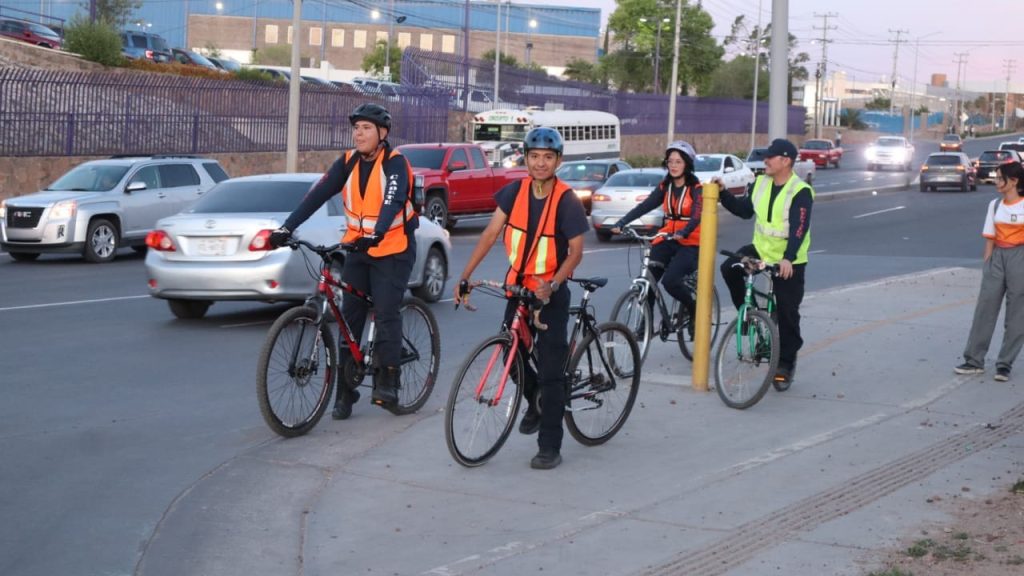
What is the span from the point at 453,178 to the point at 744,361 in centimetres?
1969

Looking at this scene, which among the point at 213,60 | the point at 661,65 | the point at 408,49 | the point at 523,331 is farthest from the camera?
the point at 661,65


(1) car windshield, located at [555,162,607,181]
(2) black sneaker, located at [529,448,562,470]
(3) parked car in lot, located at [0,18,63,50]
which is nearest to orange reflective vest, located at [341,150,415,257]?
(2) black sneaker, located at [529,448,562,470]

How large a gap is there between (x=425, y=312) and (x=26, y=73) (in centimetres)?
2263

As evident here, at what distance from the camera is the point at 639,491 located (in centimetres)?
724

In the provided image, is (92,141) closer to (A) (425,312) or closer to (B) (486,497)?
(A) (425,312)

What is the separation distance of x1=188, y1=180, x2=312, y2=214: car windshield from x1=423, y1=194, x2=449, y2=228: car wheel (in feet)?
43.1

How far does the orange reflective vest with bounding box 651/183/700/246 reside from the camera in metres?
10.9

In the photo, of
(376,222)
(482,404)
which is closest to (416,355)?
(376,222)

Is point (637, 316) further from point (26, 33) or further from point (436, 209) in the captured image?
point (26, 33)

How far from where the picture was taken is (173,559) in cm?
607

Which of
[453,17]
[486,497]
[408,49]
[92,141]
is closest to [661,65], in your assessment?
[453,17]

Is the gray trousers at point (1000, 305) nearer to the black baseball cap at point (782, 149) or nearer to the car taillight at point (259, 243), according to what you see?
the black baseball cap at point (782, 149)

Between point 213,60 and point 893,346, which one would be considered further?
point 213,60

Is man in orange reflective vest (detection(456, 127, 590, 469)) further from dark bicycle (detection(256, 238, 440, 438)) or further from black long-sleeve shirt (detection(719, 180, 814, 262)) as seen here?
black long-sleeve shirt (detection(719, 180, 814, 262))
